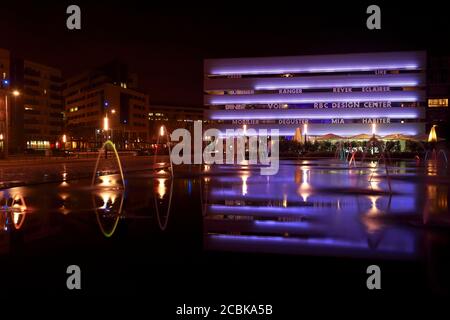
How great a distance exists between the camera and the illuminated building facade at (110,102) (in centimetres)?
14462

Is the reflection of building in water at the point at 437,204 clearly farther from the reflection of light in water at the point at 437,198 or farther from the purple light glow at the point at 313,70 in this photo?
the purple light glow at the point at 313,70

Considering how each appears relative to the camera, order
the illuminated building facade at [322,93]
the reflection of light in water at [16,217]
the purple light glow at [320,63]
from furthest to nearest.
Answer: the illuminated building facade at [322,93] → the purple light glow at [320,63] → the reflection of light in water at [16,217]

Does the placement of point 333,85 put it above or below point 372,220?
above

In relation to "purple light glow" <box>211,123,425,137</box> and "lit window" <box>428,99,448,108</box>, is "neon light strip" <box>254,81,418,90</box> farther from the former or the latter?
"purple light glow" <box>211,123,425,137</box>

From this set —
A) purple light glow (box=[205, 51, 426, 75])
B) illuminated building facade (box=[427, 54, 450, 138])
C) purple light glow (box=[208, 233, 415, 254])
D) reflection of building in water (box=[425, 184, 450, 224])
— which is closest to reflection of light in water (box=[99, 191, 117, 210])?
purple light glow (box=[208, 233, 415, 254])

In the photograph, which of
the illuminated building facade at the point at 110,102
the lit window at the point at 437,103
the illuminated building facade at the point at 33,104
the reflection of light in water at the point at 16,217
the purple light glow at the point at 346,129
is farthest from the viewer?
the illuminated building facade at the point at 110,102

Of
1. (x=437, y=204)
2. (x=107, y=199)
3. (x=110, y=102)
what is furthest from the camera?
(x=110, y=102)

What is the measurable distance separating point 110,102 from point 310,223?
138886 mm

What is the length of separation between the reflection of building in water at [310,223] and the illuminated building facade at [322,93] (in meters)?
69.3

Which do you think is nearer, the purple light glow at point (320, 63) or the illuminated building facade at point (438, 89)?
the purple light glow at point (320, 63)

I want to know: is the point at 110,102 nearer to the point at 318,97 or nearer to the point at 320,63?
the point at 318,97

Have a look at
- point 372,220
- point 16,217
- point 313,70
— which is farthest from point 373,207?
point 313,70

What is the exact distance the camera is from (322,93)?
89.6m

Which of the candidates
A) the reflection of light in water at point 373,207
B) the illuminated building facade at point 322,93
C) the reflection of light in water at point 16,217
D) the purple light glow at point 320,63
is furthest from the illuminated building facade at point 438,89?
the reflection of light in water at point 16,217
